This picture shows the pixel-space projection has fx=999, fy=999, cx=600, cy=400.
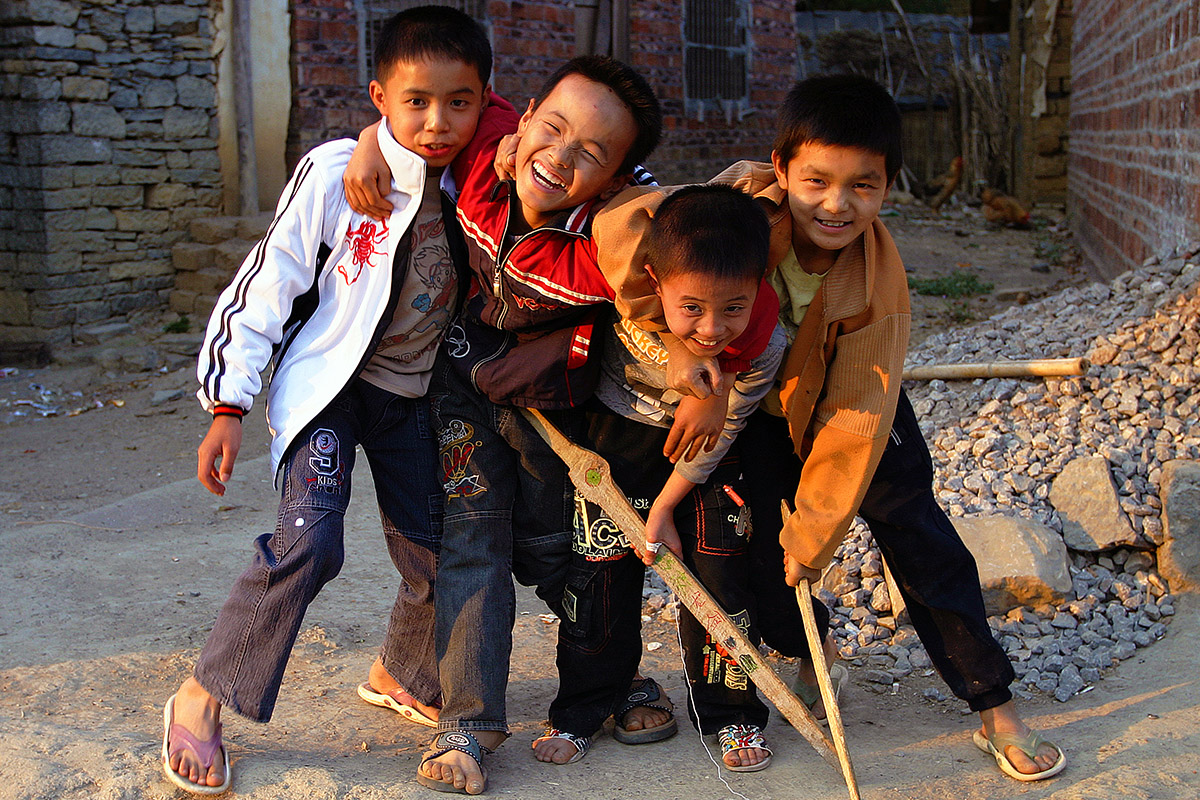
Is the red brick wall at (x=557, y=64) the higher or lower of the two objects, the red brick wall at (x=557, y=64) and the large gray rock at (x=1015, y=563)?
the higher

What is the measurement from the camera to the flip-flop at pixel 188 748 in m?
1.99

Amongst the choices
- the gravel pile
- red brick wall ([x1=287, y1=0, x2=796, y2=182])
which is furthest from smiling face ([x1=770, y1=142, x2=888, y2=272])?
red brick wall ([x1=287, y1=0, x2=796, y2=182])

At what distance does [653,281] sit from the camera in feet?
6.32

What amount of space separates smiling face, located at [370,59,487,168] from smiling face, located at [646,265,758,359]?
59 cm

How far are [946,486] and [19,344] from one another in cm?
601

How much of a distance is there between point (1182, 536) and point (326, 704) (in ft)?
8.72

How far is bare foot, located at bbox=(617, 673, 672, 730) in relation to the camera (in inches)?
95.7

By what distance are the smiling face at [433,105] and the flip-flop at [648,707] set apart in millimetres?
1344

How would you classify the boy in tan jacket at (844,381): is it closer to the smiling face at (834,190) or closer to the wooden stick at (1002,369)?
the smiling face at (834,190)

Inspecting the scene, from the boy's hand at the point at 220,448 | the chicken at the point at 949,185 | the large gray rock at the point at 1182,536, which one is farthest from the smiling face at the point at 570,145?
the chicken at the point at 949,185

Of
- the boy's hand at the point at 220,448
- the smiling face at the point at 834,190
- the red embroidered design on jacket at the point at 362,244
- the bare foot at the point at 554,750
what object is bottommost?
the bare foot at the point at 554,750

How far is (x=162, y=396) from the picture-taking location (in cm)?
587

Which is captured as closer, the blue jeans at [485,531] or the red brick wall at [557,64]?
the blue jeans at [485,531]

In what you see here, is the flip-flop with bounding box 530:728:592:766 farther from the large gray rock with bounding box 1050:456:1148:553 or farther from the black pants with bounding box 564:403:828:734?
the large gray rock with bounding box 1050:456:1148:553
